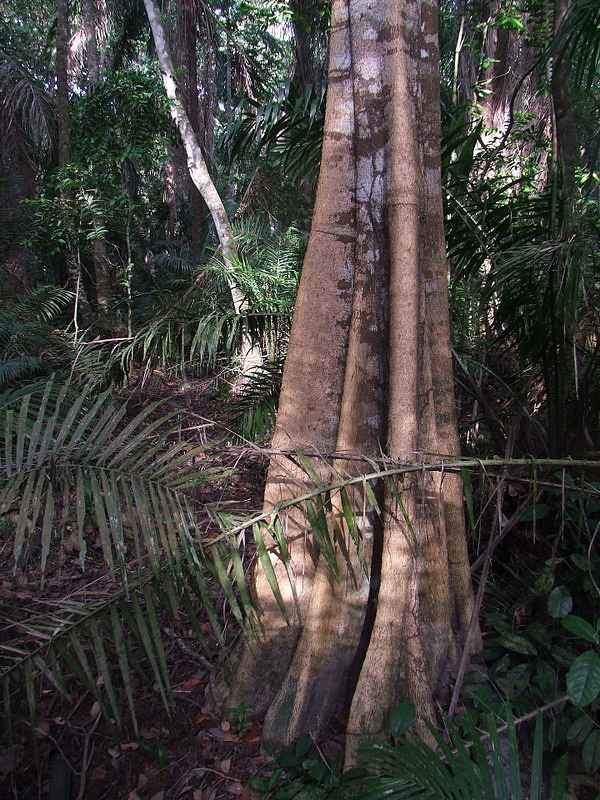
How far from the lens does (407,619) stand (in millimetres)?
1836

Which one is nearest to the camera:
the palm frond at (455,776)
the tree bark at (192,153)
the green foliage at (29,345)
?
the palm frond at (455,776)

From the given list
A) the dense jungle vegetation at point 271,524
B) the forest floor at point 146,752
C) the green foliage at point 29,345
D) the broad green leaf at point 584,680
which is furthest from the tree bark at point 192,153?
the broad green leaf at point 584,680

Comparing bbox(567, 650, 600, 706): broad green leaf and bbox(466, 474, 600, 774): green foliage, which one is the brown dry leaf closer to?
bbox(466, 474, 600, 774): green foliage

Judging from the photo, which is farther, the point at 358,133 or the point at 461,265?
the point at 461,265

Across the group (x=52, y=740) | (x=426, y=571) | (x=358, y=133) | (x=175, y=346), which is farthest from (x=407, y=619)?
(x=175, y=346)

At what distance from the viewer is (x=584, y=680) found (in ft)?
4.93

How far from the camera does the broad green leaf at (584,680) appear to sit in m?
1.48

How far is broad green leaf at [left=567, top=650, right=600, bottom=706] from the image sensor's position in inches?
58.3

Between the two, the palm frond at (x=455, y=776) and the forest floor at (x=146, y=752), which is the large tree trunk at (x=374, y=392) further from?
the palm frond at (x=455, y=776)

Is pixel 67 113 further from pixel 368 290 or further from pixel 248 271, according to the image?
pixel 368 290

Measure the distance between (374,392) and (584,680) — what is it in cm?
104

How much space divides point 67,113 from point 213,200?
3009 mm

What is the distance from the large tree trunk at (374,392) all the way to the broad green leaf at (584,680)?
489mm

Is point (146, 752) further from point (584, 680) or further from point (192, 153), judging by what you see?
→ point (192, 153)
